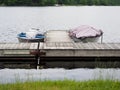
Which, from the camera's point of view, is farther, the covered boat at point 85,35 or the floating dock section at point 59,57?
the covered boat at point 85,35

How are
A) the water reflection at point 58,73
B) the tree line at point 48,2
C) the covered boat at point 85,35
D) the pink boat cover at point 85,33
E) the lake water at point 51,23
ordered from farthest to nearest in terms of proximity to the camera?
the tree line at point 48,2
the lake water at point 51,23
the pink boat cover at point 85,33
the covered boat at point 85,35
the water reflection at point 58,73

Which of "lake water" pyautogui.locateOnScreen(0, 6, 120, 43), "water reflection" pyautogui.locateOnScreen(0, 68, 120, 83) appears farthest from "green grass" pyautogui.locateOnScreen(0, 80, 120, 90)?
"lake water" pyautogui.locateOnScreen(0, 6, 120, 43)

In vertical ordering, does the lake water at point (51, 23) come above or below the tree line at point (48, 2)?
above

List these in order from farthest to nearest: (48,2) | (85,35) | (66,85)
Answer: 1. (48,2)
2. (85,35)
3. (66,85)

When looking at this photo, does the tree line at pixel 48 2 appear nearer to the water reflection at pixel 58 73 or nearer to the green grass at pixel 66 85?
A: the water reflection at pixel 58 73

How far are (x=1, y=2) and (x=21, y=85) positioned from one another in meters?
110

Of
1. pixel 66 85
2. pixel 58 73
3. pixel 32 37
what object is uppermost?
pixel 66 85

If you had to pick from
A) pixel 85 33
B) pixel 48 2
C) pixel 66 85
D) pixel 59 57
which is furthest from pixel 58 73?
pixel 48 2

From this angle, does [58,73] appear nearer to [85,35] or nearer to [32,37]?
[32,37]

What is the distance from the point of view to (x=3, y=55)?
48.7ft

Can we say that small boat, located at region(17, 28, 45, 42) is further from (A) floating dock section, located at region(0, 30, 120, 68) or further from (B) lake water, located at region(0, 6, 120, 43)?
(B) lake water, located at region(0, 6, 120, 43)

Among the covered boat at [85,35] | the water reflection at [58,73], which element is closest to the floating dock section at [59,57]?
the water reflection at [58,73]

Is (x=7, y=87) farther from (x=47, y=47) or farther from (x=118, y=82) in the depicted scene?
(x=47, y=47)

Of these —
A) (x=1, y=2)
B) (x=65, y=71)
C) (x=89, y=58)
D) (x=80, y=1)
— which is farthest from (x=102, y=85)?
(x=80, y=1)
